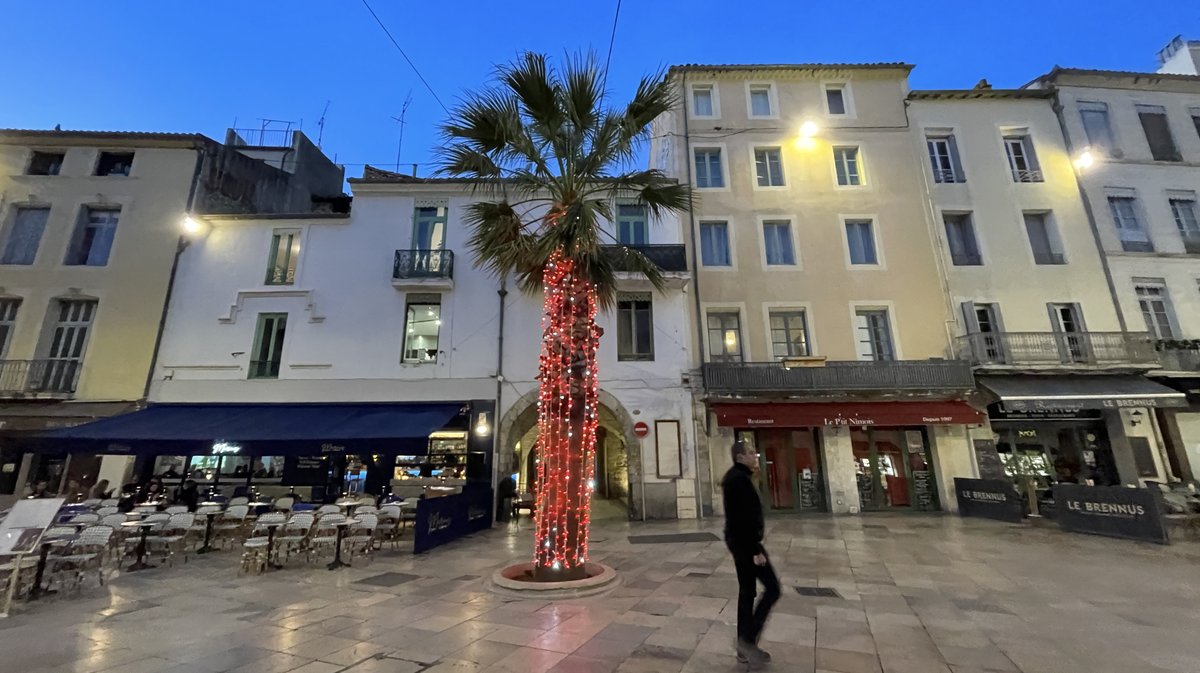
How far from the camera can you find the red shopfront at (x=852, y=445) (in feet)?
41.5

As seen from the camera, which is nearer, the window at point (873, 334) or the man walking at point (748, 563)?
the man walking at point (748, 563)

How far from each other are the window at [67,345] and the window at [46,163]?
4761mm

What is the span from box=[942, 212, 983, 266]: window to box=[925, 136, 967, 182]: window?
4.30 ft

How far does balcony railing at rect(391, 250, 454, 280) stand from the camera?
550 inches

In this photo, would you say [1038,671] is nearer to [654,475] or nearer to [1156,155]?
[654,475]

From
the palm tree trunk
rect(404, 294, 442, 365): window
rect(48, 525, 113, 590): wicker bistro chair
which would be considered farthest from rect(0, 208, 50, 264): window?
the palm tree trunk

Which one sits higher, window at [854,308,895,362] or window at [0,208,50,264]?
window at [0,208,50,264]

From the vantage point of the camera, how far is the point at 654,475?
42.3ft

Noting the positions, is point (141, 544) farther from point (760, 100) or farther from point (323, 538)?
point (760, 100)

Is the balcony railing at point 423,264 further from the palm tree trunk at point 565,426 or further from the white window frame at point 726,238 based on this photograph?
the palm tree trunk at point 565,426

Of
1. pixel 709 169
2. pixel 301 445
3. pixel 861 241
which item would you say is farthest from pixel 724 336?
pixel 301 445

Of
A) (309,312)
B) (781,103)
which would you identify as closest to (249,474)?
(309,312)

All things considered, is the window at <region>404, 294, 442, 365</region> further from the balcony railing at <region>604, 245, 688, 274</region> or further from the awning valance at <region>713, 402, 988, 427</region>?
the awning valance at <region>713, 402, 988, 427</region>

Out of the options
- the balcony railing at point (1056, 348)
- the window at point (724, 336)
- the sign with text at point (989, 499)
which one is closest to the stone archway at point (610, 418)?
the window at point (724, 336)
